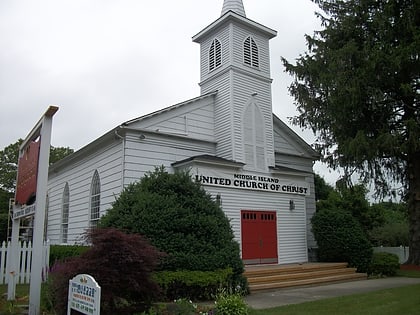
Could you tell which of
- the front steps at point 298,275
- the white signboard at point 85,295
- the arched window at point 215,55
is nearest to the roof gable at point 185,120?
the arched window at point 215,55

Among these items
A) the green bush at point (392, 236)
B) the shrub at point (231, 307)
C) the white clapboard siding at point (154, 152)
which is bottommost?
the shrub at point (231, 307)

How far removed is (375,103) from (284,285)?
941 cm

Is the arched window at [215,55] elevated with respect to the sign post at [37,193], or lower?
elevated

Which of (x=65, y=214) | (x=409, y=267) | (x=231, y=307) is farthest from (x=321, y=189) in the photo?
(x=231, y=307)

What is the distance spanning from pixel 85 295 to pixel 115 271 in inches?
65.2

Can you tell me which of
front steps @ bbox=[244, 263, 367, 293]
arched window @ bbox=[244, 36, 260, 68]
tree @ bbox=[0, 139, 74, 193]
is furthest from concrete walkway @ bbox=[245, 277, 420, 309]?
tree @ bbox=[0, 139, 74, 193]

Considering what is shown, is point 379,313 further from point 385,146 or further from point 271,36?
point 271,36

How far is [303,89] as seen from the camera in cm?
2138

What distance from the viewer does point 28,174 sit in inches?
413

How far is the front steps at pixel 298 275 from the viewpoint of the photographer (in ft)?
47.2

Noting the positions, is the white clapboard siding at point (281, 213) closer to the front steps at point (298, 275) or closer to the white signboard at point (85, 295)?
the front steps at point (298, 275)

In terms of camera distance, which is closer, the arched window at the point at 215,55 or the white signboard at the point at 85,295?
the white signboard at the point at 85,295

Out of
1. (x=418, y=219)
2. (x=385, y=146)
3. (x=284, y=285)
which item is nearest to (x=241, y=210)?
(x=284, y=285)

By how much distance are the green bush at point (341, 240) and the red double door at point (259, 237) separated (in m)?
2.05
